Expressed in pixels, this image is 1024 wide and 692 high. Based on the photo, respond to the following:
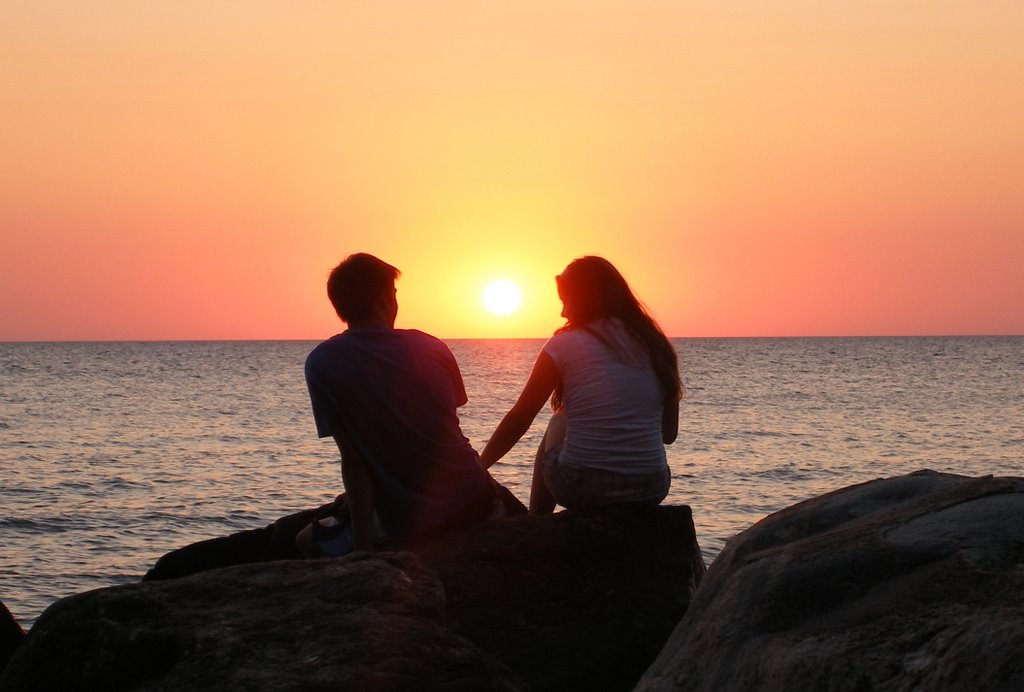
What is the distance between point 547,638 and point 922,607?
7.47 feet

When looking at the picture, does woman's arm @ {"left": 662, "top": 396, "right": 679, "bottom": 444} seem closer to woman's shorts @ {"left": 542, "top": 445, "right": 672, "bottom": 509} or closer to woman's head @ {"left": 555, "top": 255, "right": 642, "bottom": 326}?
woman's shorts @ {"left": 542, "top": 445, "right": 672, "bottom": 509}

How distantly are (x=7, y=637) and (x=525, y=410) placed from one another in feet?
10.0

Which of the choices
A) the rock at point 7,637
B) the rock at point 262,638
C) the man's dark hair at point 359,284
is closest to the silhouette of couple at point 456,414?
the man's dark hair at point 359,284

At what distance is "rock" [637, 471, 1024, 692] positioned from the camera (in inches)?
115

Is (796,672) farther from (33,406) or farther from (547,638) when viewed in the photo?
(33,406)

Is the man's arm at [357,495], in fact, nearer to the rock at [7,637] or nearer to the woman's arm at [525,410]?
the woman's arm at [525,410]

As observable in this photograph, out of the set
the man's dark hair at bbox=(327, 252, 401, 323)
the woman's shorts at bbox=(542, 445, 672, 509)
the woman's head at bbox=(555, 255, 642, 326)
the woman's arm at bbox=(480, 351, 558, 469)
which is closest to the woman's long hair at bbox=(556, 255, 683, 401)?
the woman's head at bbox=(555, 255, 642, 326)

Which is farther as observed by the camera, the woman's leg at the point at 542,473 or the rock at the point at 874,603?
the woman's leg at the point at 542,473

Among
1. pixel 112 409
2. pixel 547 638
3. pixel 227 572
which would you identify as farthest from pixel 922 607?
pixel 112 409

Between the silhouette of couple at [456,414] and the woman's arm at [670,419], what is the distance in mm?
14

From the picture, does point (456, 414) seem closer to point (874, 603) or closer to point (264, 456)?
point (874, 603)

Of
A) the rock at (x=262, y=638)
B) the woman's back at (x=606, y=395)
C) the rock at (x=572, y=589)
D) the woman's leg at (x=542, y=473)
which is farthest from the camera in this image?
the woman's leg at (x=542, y=473)

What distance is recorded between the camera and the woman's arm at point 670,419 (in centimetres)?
617

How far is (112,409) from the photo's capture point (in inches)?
1756
